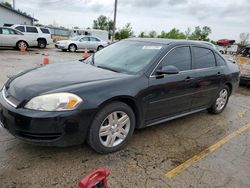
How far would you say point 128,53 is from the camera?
13.6ft

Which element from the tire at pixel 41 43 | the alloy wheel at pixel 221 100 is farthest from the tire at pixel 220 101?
the tire at pixel 41 43

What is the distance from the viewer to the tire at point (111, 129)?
3096 mm

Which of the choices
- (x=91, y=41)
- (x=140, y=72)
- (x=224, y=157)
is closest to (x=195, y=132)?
(x=224, y=157)

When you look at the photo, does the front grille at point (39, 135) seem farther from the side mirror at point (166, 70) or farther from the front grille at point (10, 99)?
the side mirror at point (166, 70)

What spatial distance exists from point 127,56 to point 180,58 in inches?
35.6

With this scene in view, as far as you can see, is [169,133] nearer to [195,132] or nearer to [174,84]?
[195,132]

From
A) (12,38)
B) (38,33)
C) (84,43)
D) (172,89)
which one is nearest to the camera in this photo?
(172,89)

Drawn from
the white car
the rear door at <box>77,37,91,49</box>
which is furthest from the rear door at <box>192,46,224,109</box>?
the rear door at <box>77,37,91,49</box>

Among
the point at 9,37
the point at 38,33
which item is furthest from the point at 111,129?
the point at 38,33

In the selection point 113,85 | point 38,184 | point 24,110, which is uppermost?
point 113,85

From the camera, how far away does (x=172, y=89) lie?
12.8 feet

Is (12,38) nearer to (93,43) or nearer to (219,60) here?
(93,43)

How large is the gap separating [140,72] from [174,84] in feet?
2.17

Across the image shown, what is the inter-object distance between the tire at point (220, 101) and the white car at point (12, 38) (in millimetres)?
14494
